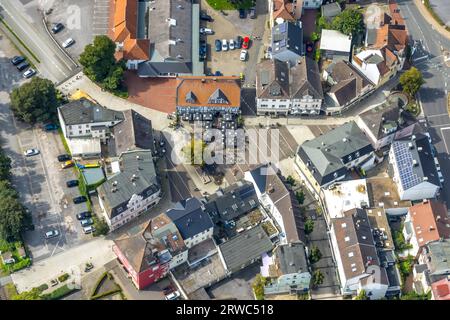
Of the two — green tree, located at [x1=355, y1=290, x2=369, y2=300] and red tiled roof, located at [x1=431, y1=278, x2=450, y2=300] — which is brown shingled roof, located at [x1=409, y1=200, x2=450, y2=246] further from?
green tree, located at [x1=355, y1=290, x2=369, y2=300]

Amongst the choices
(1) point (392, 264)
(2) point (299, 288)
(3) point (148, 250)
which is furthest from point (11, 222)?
(1) point (392, 264)

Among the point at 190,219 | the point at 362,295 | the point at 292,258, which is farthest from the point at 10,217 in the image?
the point at 362,295

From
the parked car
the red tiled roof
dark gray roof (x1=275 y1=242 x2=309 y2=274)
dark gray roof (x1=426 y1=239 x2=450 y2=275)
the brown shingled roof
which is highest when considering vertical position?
the brown shingled roof

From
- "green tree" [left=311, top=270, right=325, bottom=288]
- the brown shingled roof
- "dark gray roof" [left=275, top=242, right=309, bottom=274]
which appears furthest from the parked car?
the brown shingled roof

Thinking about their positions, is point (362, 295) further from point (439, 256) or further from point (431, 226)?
point (431, 226)

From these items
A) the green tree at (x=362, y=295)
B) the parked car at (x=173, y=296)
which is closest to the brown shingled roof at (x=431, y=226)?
the green tree at (x=362, y=295)

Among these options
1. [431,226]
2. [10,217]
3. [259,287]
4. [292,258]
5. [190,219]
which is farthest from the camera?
[190,219]
